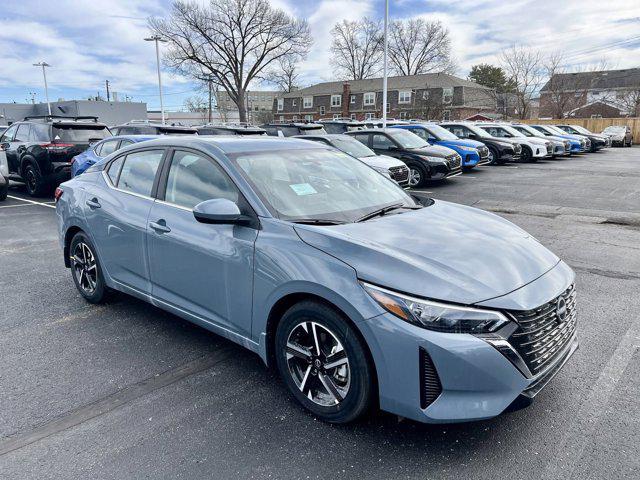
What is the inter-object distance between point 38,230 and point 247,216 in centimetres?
691

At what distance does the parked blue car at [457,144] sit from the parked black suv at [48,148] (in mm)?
9973

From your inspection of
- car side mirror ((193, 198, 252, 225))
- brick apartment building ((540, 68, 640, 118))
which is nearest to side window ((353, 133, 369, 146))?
car side mirror ((193, 198, 252, 225))

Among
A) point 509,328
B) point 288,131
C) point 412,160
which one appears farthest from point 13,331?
point 288,131

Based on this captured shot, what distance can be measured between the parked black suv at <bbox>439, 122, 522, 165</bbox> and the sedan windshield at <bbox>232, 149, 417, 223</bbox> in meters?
15.5

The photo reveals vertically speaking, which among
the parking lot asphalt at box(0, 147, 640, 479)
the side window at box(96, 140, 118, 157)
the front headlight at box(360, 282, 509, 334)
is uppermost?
the side window at box(96, 140, 118, 157)

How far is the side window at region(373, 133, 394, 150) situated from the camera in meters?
13.6

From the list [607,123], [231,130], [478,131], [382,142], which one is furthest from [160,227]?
[607,123]

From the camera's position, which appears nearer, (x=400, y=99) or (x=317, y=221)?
(x=317, y=221)

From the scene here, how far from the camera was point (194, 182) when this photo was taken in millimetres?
3666

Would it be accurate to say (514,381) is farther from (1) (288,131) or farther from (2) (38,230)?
(1) (288,131)

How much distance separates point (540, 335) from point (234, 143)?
2.54m

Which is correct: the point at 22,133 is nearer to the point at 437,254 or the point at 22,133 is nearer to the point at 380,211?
the point at 380,211

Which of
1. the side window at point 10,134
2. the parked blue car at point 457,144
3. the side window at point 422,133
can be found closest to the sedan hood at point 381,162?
the parked blue car at point 457,144

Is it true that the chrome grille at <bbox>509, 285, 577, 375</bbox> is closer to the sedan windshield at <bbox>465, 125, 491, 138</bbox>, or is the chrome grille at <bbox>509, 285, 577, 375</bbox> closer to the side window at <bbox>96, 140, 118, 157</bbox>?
the side window at <bbox>96, 140, 118, 157</bbox>
